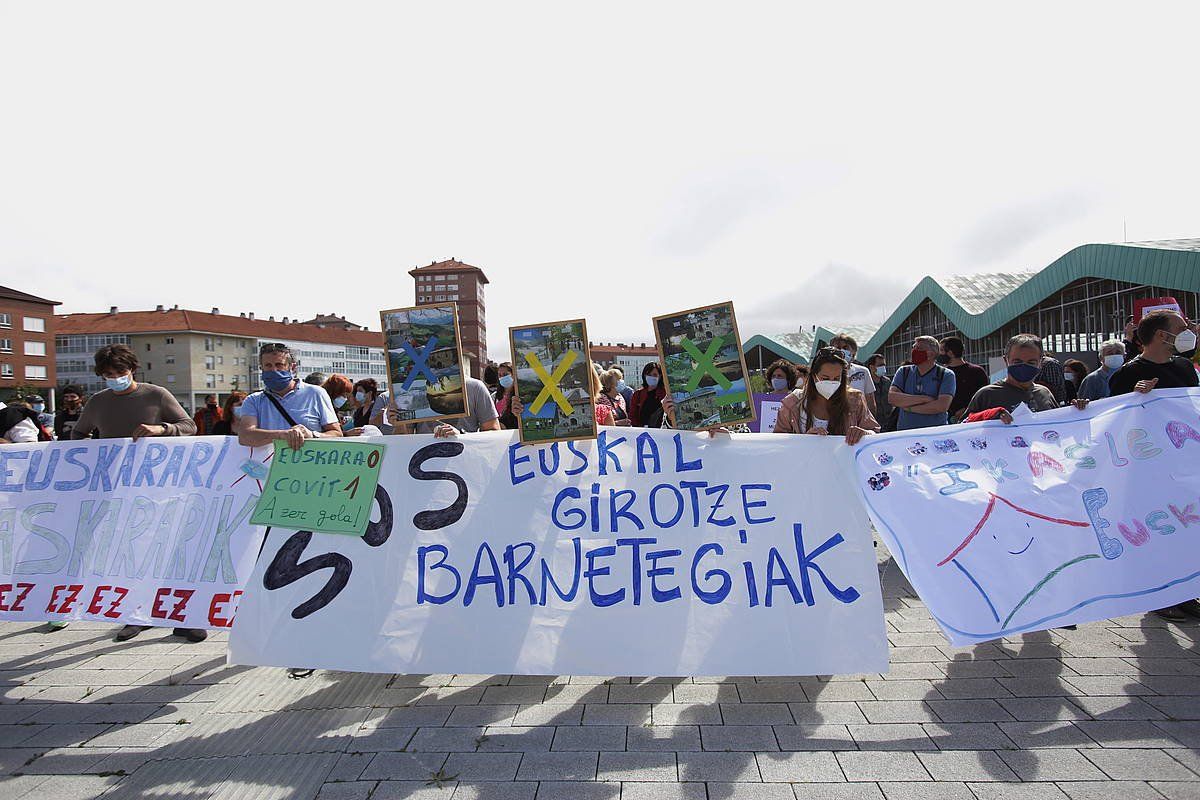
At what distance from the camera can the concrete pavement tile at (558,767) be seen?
2.70m

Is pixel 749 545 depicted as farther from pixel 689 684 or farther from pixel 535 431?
pixel 535 431

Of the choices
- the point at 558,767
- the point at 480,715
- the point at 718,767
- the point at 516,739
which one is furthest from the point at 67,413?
the point at 718,767

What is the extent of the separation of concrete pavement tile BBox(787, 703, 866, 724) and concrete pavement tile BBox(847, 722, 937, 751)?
0.23 ft

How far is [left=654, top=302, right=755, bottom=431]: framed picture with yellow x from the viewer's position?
359cm

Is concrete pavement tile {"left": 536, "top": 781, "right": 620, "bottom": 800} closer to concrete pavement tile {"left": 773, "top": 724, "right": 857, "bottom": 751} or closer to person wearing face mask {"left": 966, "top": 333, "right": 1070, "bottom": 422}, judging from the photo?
concrete pavement tile {"left": 773, "top": 724, "right": 857, "bottom": 751}

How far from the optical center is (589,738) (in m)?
3.00

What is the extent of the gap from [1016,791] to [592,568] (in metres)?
1.88

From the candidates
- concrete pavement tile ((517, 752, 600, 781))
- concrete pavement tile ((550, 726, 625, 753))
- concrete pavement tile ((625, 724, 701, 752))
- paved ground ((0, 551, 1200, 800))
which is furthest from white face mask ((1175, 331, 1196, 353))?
concrete pavement tile ((517, 752, 600, 781))

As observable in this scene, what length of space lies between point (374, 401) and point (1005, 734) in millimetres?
6132

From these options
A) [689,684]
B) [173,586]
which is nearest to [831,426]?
[689,684]

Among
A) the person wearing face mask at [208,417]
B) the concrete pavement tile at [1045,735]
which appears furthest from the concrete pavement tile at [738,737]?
the person wearing face mask at [208,417]

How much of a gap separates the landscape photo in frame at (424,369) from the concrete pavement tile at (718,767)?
2.03 meters

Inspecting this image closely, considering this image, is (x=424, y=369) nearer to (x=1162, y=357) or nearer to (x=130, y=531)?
(x=130, y=531)

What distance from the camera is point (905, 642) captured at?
4102mm
